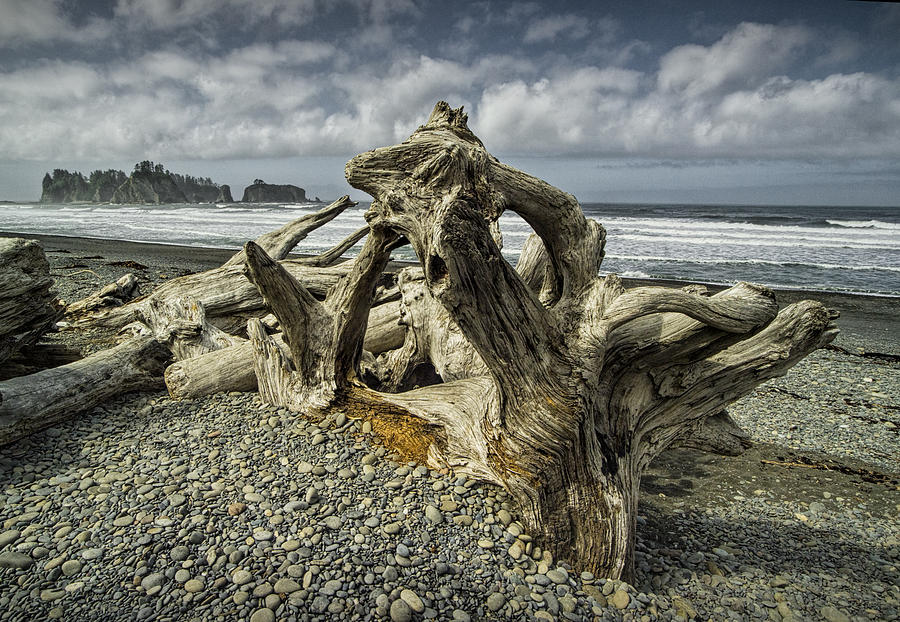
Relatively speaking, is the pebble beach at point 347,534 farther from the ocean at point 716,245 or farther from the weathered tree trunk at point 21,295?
the ocean at point 716,245

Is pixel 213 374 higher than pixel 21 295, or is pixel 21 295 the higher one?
pixel 21 295

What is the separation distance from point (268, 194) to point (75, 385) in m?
88.2

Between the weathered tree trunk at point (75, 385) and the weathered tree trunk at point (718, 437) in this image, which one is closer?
the weathered tree trunk at point (75, 385)

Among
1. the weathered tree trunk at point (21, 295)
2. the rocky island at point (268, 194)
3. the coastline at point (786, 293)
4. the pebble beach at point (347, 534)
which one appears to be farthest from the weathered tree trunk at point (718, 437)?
the rocky island at point (268, 194)

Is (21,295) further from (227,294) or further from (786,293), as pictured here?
(786,293)

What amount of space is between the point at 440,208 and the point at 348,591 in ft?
6.43

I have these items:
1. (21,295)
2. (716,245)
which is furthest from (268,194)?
(21,295)

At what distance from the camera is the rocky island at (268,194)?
85688 millimetres

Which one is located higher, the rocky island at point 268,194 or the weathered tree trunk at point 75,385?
the rocky island at point 268,194

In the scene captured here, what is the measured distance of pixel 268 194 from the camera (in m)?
86.2

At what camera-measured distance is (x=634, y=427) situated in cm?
353

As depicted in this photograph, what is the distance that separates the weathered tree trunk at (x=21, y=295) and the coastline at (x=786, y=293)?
33.1 feet

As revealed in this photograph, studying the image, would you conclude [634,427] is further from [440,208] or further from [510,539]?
[440,208]

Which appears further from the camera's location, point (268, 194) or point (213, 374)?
point (268, 194)
